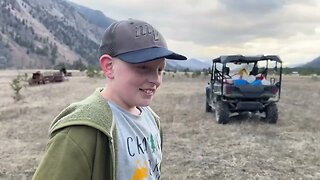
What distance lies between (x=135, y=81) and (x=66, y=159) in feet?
1.31

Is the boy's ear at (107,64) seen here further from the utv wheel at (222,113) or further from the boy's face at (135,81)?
the utv wheel at (222,113)

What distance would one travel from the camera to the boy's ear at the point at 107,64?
147cm

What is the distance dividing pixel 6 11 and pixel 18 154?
135m

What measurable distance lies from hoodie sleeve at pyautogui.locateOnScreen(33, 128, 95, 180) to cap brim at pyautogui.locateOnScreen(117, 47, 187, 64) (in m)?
0.33

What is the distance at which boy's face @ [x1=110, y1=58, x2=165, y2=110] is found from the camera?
57.4 inches

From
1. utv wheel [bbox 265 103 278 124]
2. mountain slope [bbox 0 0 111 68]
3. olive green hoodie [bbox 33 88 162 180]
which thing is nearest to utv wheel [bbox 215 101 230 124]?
utv wheel [bbox 265 103 278 124]

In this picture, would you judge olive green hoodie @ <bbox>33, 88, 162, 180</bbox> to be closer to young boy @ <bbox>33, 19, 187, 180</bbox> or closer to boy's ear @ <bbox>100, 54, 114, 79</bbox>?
young boy @ <bbox>33, 19, 187, 180</bbox>

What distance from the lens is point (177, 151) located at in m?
7.22

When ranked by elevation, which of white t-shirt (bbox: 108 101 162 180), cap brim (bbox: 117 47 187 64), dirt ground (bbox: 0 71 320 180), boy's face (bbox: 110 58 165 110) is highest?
cap brim (bbox: 117 47 187 64)

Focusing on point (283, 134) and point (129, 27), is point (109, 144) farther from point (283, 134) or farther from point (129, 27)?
point (283, 134)

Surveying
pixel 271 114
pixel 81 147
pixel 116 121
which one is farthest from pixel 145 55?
pixel 271 114


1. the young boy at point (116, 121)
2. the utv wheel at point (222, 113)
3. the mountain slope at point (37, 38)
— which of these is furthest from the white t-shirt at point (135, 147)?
the mountain slope at point (37, 38)

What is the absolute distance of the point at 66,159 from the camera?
121 centimetres

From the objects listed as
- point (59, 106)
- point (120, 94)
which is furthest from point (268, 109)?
point (120, 94)
